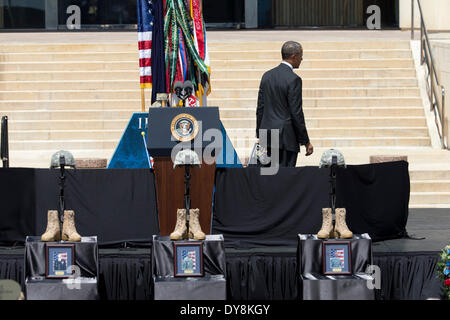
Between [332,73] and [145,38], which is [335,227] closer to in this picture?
[145,38]

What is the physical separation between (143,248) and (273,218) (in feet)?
4.31

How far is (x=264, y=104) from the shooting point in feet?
38.7

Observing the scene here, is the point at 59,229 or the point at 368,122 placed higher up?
the point at 368,122

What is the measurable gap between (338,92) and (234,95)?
1.82m

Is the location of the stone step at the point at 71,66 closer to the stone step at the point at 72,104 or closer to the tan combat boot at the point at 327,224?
the stone step at the point at 72,104

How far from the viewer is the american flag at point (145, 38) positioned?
45.4 ft

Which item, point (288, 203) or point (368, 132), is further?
point (368, 132)

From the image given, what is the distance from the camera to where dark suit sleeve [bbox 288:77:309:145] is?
11484 millimetres

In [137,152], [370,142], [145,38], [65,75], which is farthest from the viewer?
[65,75]

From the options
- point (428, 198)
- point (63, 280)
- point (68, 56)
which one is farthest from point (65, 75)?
point (63, 280)

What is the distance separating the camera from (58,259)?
995 centimetres
